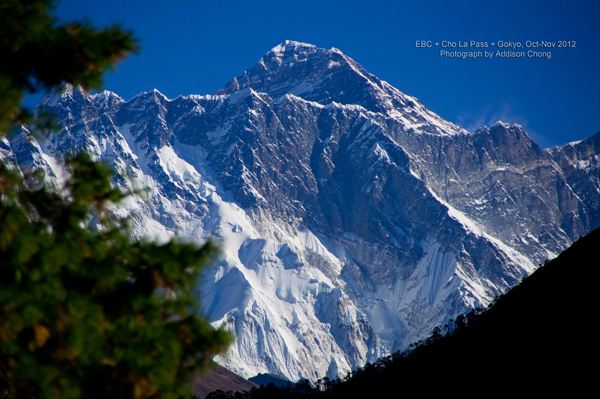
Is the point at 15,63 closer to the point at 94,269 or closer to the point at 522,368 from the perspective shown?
the point at 94,269

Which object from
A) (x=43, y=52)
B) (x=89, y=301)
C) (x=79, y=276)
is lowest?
(x=89, y=301)

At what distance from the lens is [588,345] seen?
33531 millimetres

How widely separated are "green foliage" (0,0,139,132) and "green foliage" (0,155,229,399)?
102 cm

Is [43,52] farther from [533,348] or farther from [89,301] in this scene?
[533,348]

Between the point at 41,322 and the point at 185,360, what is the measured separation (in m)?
1.80

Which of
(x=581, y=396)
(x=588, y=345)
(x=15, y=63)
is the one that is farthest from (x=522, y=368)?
(x=15, y=63)

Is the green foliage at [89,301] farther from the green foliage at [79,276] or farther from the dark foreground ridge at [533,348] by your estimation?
the dark foreground ridge at [533,348]

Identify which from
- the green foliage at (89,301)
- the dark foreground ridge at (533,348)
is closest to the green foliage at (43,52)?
the green foliage at (89,301)

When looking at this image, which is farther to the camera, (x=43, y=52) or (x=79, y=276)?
(x=43, y=52)

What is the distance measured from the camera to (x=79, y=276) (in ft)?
19.7

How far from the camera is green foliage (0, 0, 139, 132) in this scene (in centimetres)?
604

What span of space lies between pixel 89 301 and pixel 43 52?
126 inches

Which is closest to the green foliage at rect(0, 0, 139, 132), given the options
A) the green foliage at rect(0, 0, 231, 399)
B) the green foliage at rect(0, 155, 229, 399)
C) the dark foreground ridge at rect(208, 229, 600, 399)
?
the green foliage at rect(0, 0, 231, 399)

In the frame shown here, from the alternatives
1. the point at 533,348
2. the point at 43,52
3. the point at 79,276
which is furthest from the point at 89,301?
the point at 533,348
